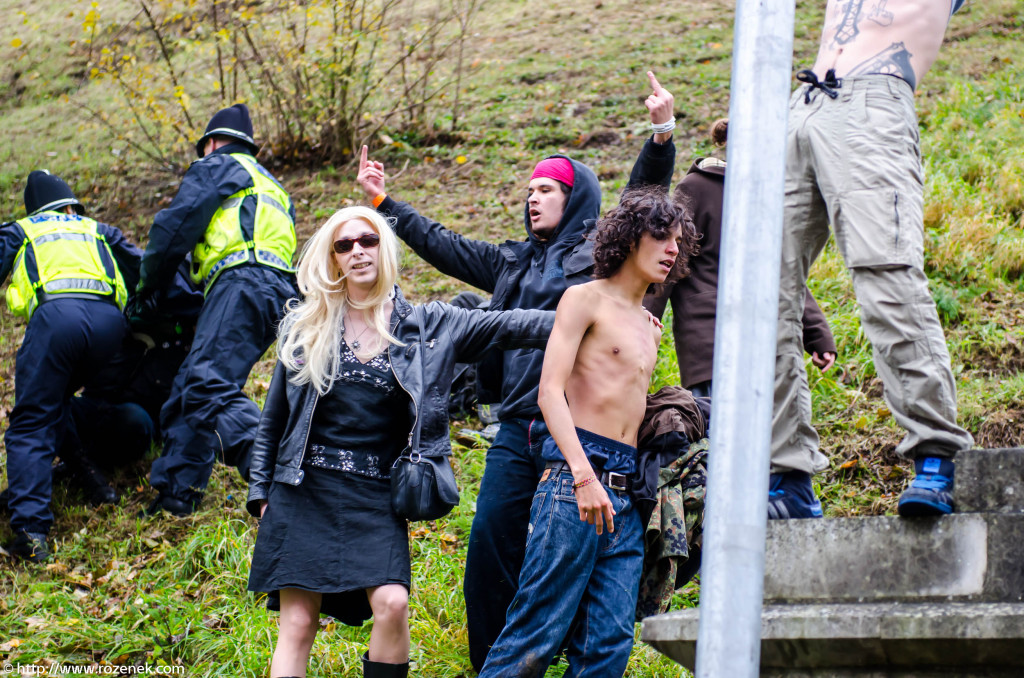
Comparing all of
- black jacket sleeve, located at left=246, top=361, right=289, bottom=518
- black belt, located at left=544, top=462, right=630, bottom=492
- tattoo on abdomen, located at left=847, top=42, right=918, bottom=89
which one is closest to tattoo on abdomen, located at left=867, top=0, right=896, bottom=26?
tattoo on abdomen, located at left=847, top=42, right=918, bottom=89

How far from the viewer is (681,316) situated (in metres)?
4.60

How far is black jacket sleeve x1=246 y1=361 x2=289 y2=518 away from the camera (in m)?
3.90

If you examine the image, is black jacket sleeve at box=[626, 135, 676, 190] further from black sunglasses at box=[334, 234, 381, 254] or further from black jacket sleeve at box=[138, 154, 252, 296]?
black jacket sleeve at box=[138, 154, 252, 296]

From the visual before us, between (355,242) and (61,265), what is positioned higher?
(355,242)

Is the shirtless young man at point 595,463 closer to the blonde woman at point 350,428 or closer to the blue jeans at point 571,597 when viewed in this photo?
the blue jeans at point 571,597

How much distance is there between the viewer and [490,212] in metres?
9.35

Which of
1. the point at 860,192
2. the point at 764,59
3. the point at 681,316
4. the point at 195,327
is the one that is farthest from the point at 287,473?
the point at 195,327

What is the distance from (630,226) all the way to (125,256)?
4.43 metres

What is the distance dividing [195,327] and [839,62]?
450cm

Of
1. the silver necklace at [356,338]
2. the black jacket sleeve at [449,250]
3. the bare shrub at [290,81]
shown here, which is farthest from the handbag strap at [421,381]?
the bare shrub at [290,81]

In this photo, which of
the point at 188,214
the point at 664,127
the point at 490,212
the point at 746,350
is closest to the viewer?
the point at 746,350

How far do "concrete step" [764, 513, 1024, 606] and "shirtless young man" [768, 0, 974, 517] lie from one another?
99mm

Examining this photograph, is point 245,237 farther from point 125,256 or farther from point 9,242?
point 9,242

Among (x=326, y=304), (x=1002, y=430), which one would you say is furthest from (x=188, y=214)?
(x=1002, y=430)
